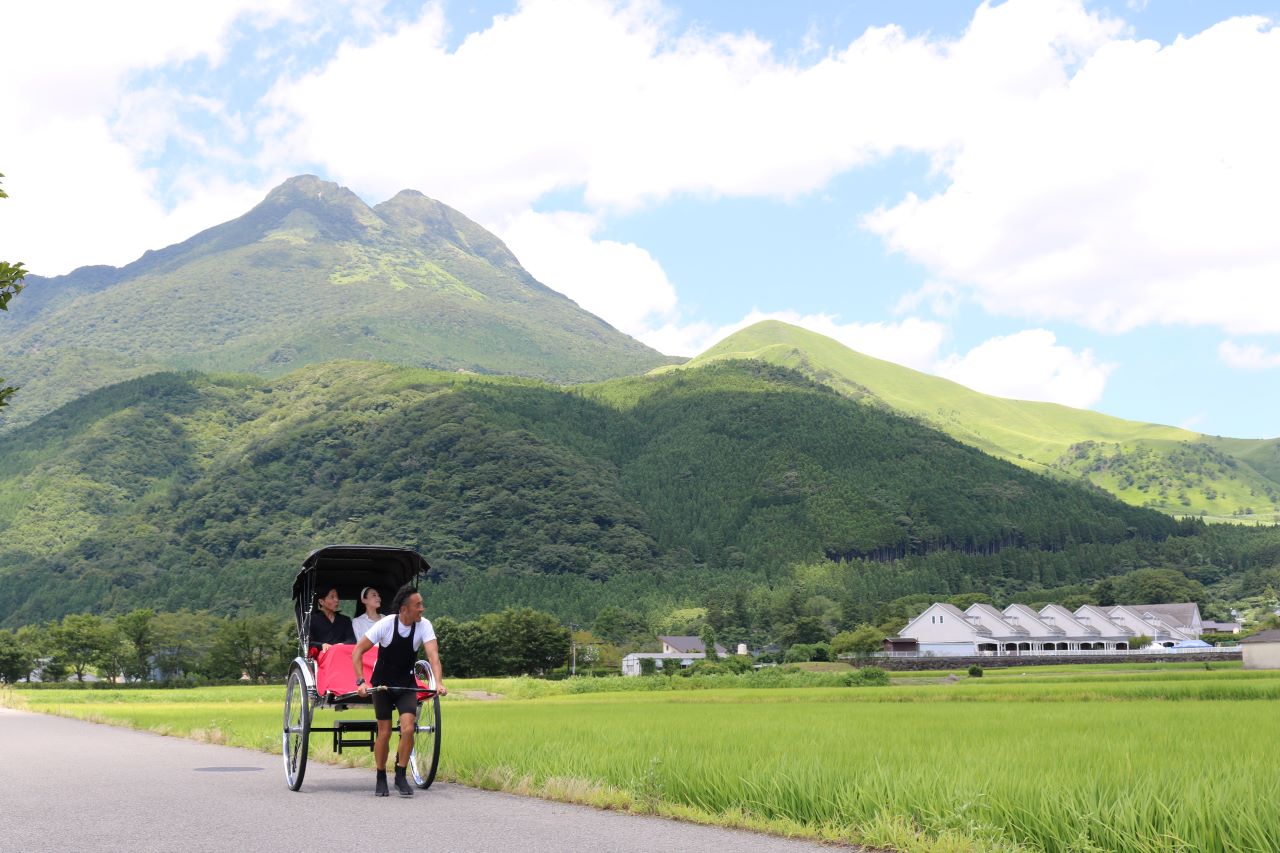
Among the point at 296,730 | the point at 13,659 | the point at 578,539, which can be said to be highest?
the point at 578,539

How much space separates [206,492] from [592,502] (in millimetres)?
62325

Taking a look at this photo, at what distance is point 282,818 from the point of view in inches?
372

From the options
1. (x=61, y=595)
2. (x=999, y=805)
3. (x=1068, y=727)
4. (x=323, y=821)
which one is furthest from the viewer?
(x=61, y=595)

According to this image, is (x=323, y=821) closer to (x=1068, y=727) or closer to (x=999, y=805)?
(x=999, y=805)

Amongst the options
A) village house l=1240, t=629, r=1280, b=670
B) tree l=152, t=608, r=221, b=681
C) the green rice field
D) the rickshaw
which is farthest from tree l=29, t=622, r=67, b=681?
the rickshaw

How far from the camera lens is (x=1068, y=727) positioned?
17609mm

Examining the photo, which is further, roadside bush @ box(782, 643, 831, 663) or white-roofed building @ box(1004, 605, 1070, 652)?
white-roofed building @ box(1004, 605, 1070, 652)

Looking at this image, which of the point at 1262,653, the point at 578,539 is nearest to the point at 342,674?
the point at 1262,653

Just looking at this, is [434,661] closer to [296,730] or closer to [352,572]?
[296,730]

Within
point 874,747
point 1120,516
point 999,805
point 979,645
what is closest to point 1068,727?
point 874,747

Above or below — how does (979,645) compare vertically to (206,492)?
below

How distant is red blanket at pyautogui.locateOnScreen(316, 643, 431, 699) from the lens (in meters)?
12.2

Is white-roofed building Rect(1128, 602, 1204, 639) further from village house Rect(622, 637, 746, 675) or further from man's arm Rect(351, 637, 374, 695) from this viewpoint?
man's arm Rect(351, 637, 374, 695)

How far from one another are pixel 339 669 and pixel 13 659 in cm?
8916
